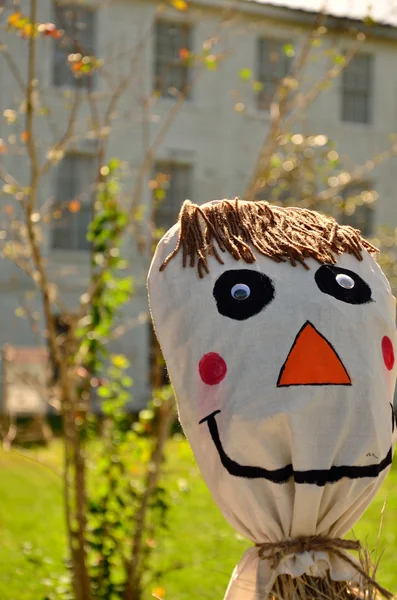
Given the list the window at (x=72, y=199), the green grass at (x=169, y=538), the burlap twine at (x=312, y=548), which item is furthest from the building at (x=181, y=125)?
the burlap twine at (x=312, y=548)

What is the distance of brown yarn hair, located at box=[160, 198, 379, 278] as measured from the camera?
1887 mm

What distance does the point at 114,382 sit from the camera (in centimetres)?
392

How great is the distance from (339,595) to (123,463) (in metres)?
2.10

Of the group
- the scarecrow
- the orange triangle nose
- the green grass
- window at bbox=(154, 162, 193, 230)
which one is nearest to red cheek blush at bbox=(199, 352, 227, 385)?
the scarecrow

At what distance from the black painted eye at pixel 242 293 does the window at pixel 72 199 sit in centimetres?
940

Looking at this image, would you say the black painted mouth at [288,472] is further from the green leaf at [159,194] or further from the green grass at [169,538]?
the green leaf at [159,194]

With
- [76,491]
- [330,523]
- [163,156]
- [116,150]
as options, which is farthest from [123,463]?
[163,156]

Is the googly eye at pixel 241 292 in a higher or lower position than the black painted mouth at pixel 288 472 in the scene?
higher

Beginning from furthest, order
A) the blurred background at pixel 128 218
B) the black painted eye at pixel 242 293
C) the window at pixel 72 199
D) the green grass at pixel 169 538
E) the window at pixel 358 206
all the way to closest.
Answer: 1. the window at pixel 72 199
2. the window at pixel 358 206
3. the green grass at pixel 169 538
4. the blurred background at pixel 128 218
5. the black painted eye at pixel 242 293

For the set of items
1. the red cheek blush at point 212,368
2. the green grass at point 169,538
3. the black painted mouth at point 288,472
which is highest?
the red cheek blush at point 212,368

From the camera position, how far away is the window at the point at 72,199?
1194 centimetres

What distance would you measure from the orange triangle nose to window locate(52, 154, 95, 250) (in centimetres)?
951

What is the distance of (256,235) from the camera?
1932 mm

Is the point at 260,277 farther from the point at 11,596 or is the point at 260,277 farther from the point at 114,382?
the point at 11,596
